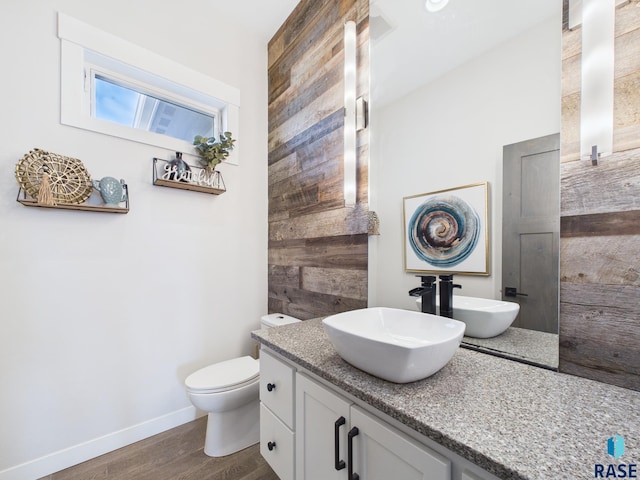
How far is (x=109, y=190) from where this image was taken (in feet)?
5.35

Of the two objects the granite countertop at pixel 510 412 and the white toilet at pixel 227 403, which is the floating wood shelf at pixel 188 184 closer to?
the white toilet at pixel 227 403

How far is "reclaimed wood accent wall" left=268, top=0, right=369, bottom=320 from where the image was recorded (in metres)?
1.63

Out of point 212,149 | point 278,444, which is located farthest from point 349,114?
point 278,444

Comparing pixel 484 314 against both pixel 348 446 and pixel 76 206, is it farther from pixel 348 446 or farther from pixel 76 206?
pixel 76 206

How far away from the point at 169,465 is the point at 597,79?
2.52 metres

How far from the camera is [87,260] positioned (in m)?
1.64

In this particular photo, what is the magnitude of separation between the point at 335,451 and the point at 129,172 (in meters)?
1.88

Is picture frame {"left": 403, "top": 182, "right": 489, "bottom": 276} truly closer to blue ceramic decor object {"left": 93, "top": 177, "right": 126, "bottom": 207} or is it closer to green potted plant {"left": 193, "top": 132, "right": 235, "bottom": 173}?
green potted plant {"left": 193, "top": 132, "right": 235, "bottom": 173}

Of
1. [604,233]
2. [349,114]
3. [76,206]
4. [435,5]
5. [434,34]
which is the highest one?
[435,5]

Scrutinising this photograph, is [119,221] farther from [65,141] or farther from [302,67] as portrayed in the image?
[302,67]

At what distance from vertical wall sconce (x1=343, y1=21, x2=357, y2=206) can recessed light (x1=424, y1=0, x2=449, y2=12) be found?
0.43 m

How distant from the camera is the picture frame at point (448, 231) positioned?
3.65 ft

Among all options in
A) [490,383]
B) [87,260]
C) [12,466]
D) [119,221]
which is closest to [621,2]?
[490,383]

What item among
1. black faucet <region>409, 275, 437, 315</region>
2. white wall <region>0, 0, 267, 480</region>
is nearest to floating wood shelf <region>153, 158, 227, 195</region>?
white wall <region>0, 0, 267, 480</region>
